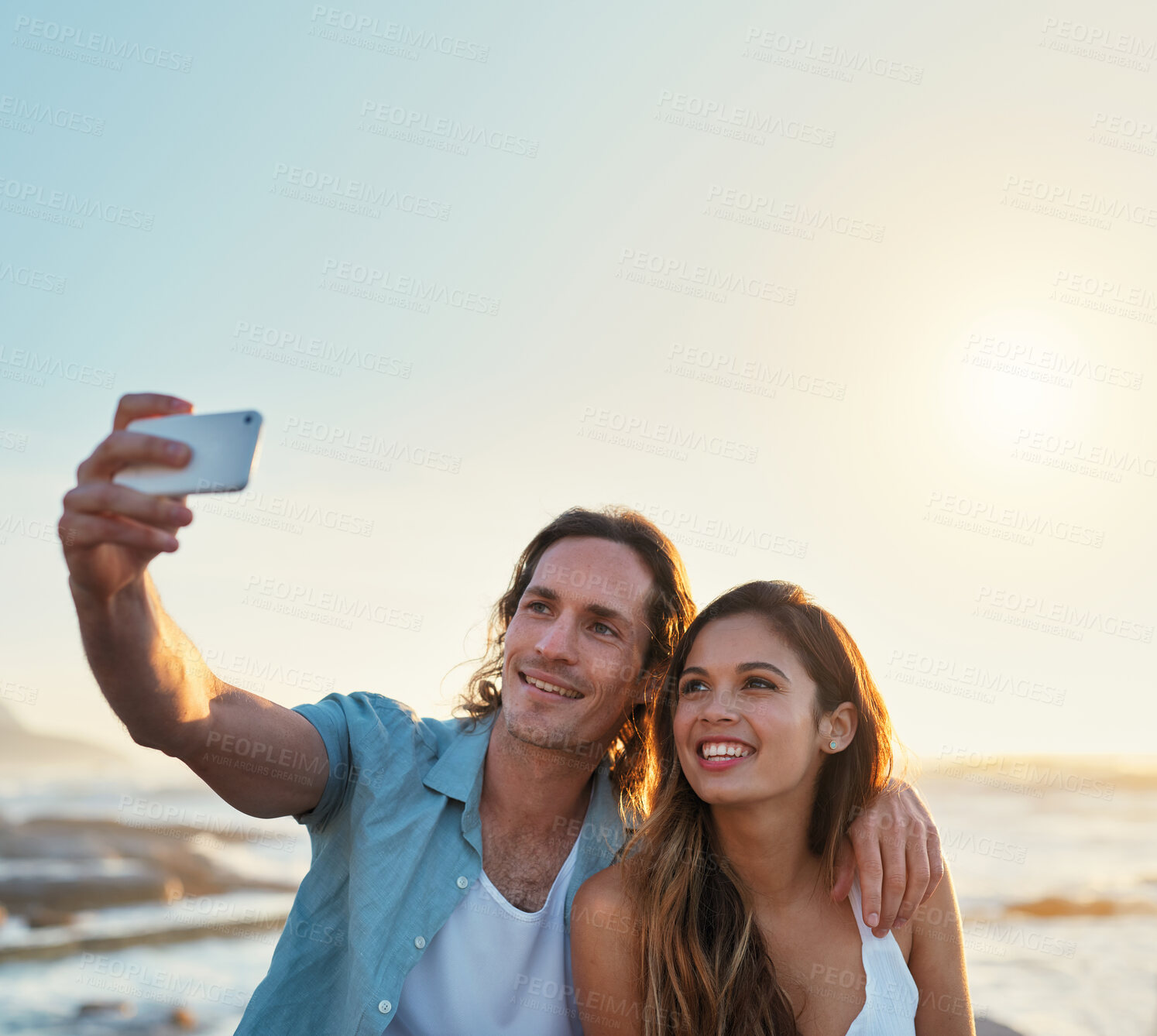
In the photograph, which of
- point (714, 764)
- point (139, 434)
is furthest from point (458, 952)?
point (139, 434)

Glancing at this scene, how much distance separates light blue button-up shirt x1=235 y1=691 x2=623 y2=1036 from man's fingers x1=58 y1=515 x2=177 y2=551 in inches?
73.6

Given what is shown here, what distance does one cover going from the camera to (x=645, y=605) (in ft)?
15.3

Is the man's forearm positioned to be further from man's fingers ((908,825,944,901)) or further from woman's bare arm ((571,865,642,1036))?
man's fingers ((908,825,944,901))

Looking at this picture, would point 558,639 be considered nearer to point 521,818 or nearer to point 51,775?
point 521,818

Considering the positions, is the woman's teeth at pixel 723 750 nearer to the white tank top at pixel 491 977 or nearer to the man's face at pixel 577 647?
the man's face at pixel 577 647

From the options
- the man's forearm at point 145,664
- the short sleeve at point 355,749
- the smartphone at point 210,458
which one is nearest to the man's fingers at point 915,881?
the short sleeve at point 355,749

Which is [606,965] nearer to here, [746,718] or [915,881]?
[746,718]

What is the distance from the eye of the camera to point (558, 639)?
428 centimetres

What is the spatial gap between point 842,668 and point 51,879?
14272mm

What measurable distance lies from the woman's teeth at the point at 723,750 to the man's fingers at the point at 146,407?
2.43 metres

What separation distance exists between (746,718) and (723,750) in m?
0.16

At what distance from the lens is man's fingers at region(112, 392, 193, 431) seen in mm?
2117

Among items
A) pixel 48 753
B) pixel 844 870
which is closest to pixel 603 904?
pixel 844 870

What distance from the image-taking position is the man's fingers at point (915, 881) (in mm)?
3555
